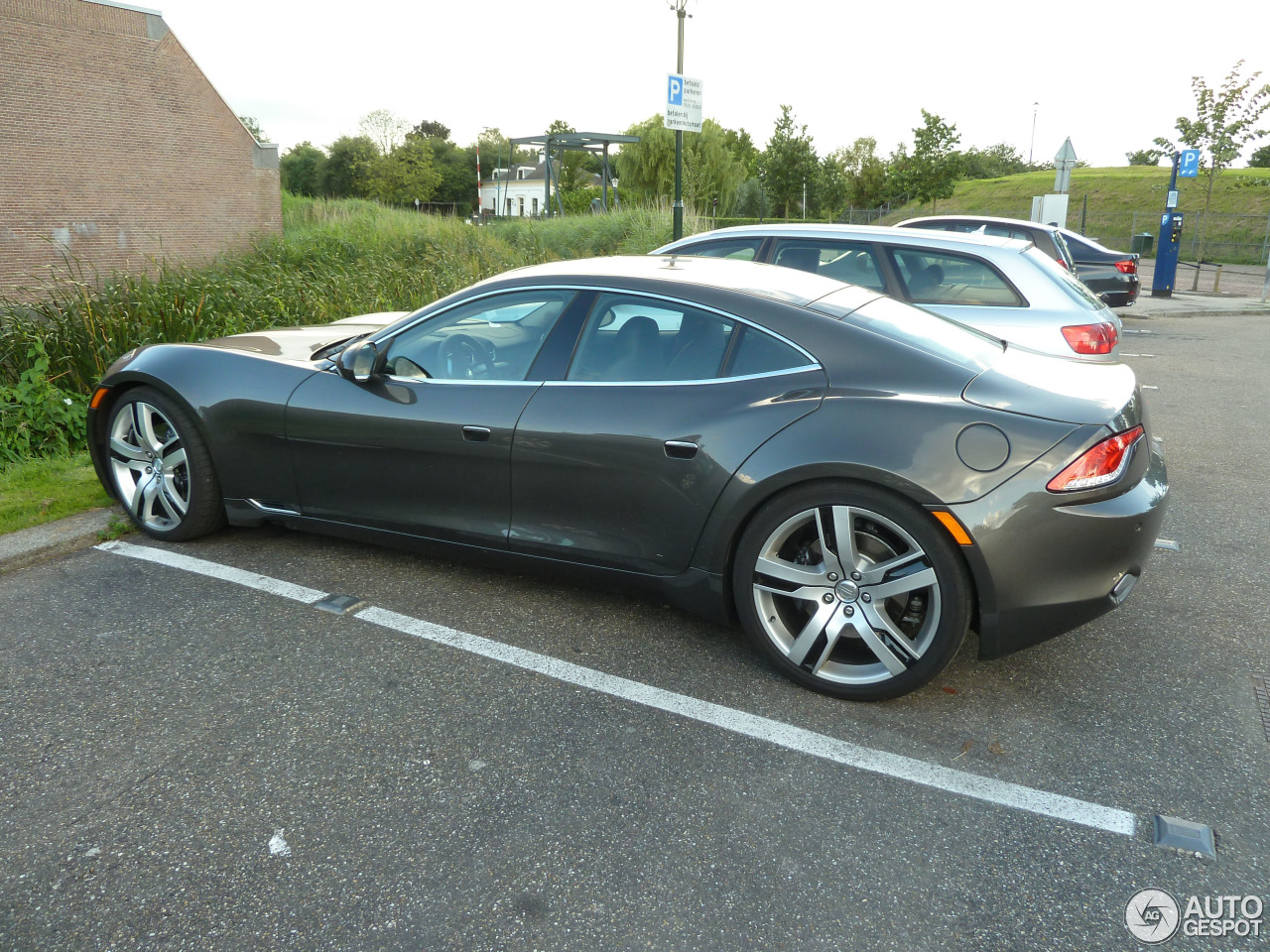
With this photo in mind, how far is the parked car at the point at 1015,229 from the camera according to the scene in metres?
9.59

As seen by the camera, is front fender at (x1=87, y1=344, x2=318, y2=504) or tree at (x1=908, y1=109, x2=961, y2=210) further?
tree at (x1=908, y1=109, x2=961, y2=210)

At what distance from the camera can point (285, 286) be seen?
10.5 meters

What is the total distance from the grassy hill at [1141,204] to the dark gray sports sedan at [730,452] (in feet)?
105

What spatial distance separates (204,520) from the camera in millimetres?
4512

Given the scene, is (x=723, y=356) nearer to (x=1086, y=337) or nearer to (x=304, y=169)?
(x=1086, y=337)

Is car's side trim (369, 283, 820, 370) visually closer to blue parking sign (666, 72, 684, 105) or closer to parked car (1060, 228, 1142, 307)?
blue parking sign (666, 72, 684, 105)

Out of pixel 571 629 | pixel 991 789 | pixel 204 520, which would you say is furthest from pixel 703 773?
pixel 204 520

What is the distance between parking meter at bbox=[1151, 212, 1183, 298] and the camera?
66.0 feet

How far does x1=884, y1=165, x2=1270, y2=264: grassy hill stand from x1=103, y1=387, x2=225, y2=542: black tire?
32.5 metres

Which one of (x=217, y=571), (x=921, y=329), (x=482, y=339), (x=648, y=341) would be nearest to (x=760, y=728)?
(x=648, y=341)

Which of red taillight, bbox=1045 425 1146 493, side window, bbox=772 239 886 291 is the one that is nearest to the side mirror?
red taillight, bbox=1045 425 1146 493

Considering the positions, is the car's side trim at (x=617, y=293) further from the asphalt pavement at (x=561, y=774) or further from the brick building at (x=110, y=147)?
the brick building at (x=110, y=147)

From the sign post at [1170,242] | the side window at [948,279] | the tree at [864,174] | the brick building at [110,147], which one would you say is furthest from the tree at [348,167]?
the side window at [948,279]

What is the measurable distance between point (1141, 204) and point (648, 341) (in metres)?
55.1
